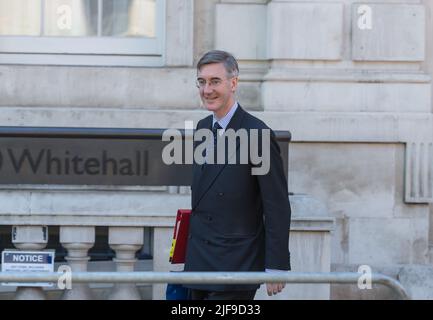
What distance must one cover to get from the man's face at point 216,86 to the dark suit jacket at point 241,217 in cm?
12

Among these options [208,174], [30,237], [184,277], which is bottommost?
[30,237]

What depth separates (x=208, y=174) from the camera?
17.3 ft

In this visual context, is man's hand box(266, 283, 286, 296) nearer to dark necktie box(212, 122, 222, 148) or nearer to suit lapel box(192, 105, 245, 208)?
suit lapel box(192, 105, 245, 208)

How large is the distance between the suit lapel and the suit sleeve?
0.76 ft

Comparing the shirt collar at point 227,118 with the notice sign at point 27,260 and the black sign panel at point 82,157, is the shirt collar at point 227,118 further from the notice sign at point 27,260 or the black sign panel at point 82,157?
the notice sign at point 27,260

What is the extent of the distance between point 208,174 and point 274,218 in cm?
43

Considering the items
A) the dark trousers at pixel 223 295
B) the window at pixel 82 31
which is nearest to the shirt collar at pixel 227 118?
the dark trousers at pixel 223 295

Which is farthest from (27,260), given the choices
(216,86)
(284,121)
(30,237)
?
(284,121)

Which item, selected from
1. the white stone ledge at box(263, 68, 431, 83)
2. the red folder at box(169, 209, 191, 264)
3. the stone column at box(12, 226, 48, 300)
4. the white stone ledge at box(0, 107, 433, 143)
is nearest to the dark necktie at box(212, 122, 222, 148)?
the red folder at box(169, 209, 191, 264)

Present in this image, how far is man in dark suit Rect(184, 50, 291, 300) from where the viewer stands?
5156mm

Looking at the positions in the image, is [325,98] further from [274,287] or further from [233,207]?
[274,287]

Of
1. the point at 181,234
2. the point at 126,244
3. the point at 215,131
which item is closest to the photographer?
the point at 215,131

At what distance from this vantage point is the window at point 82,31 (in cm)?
901
